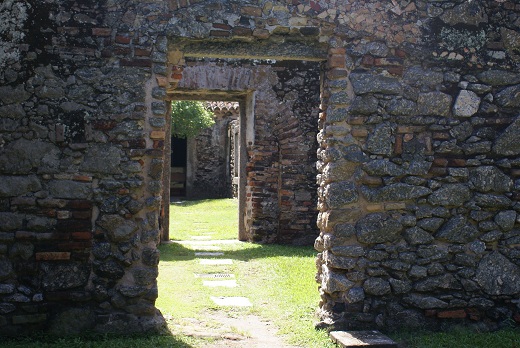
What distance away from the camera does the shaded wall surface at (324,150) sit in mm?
4781

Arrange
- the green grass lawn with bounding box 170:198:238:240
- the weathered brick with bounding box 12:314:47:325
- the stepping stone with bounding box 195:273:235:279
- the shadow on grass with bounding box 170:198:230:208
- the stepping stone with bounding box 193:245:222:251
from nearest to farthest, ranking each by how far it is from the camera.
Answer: the weathered brick with bounding box 12:314:47:325 → the stepping stone with bounding box 195:273:235:279 → the stepping stone with bounding box 193:245:222:251 → the green grass lawn with bounding box 170:198:238:240 → the shadow on grass with bounding box 170:198:230:208

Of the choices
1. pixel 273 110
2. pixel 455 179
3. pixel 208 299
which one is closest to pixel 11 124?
pixel 208 299

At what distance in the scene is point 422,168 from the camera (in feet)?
16.7

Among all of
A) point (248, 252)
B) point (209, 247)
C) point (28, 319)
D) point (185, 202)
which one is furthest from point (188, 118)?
point (28, 319)

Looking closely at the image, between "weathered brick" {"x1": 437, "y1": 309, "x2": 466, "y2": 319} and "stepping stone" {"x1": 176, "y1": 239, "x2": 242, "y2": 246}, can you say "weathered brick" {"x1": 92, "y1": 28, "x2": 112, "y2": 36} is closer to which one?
"weathered brick" {"x1": 437, "y1": 309, "x2": 466, "y2": 319}

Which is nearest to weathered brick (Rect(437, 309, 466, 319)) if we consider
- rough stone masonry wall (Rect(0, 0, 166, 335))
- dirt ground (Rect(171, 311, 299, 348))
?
dirt ground (Rect(171, 311, 299, 348))

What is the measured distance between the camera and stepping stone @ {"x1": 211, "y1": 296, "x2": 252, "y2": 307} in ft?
20.1

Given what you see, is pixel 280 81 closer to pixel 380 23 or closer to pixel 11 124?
pixel 380 23

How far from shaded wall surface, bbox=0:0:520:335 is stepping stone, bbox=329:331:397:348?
19 cm

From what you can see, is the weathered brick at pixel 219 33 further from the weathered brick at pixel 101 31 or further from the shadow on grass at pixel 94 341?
the shadow on grass at pixel 94 341

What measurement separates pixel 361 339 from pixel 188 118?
15905 millimetres

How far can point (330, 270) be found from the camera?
200 inches

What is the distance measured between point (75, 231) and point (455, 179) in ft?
11.0

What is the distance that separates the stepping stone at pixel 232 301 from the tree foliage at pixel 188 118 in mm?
13949
